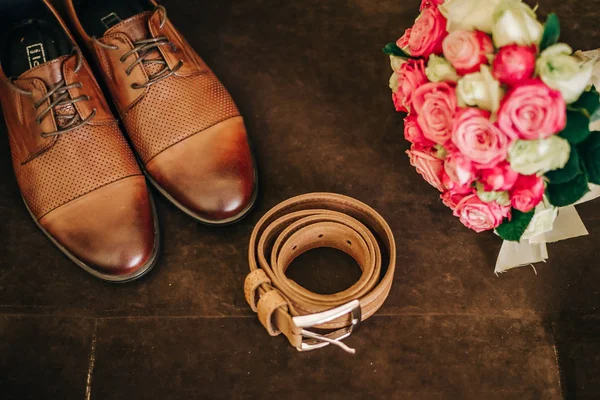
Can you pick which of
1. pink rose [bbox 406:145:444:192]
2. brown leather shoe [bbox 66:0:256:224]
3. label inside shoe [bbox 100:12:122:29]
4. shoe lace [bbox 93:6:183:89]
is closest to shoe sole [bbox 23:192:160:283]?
brown leather shoe [bbox 66:0:256:224]

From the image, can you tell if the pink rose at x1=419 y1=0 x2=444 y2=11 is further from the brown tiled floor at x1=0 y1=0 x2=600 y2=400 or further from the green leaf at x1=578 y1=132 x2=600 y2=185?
the brown tiled floor at x1=0 y1=0 x2=600 y2=400

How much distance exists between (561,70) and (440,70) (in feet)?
0.59

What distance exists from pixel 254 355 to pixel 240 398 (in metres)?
0.09

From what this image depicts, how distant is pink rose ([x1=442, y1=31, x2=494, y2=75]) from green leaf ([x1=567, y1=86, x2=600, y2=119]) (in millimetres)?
154

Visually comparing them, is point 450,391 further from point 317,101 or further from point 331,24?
point 331,24

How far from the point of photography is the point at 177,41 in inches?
50.3

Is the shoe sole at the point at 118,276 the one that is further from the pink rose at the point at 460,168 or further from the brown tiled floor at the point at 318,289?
the pink rose at the point at 460,168

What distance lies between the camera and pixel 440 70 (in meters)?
0.83

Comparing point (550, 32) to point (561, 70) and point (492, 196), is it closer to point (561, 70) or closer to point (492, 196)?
point (561, 70)

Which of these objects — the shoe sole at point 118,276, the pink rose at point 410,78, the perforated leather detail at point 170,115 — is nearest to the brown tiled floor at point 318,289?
the shoe sole at point 118,276

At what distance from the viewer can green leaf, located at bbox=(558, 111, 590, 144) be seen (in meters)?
0.77

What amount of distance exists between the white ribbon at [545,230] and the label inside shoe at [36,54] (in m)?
1.22

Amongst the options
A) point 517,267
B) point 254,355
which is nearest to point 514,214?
point 517,267

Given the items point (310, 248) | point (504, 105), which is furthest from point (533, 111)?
point (310, 248)
